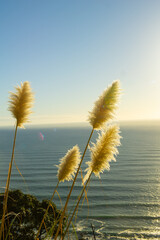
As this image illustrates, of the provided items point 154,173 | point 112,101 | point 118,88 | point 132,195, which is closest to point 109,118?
point 112,101

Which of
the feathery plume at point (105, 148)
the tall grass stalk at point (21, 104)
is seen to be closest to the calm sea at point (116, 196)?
the feathery plume at point (105, 148)

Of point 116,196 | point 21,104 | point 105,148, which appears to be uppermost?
point 21,104

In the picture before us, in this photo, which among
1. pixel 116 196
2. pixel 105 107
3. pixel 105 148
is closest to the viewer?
pixel 105 107

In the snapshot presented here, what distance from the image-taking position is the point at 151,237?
2697cm

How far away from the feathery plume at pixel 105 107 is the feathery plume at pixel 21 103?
830mm

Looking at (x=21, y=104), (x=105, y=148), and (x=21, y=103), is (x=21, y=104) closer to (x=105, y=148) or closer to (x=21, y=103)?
(x=21, y=103)

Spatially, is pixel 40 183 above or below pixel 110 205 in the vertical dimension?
below

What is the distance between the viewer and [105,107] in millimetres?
2508

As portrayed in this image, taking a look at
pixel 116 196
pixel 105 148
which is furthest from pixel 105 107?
pixel 116 196

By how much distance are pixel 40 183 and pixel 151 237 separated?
97.2 feet

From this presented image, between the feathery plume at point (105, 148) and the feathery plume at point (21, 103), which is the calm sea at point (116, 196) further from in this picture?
the feathery plume at point (21, 103)

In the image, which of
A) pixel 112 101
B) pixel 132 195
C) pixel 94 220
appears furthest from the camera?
pixel 132 195

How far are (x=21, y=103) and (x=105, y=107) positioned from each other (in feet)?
3.50

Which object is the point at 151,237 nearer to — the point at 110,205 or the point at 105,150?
the point at 110,205
